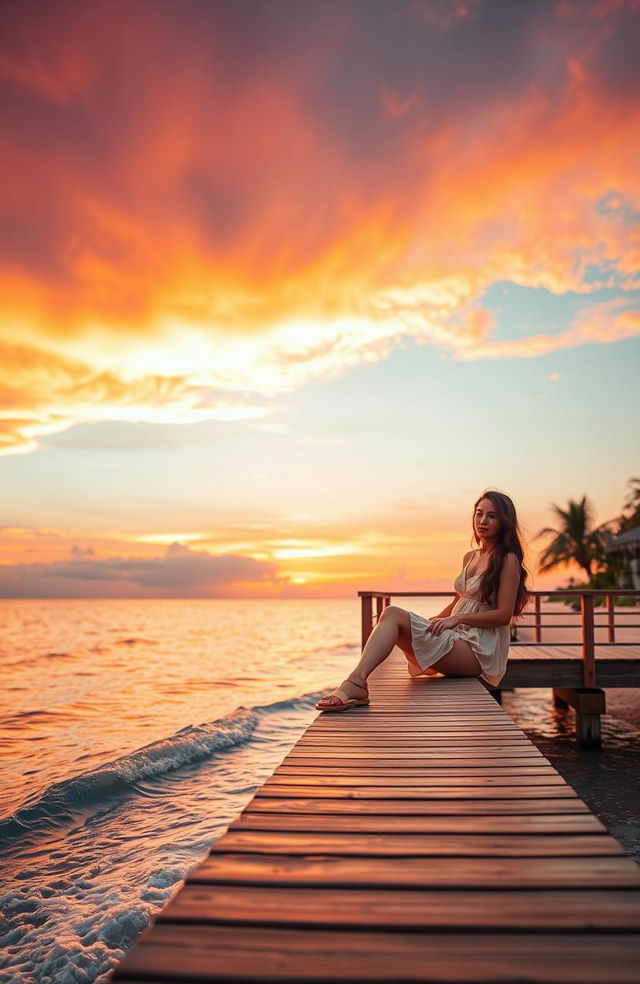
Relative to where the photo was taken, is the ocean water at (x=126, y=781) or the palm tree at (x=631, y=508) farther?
the palm tree at (x=631, y=508)

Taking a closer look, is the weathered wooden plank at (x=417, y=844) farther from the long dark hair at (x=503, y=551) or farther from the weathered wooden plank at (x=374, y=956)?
the long dark hair at (x=503, y=551)

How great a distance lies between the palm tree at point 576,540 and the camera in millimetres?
38594

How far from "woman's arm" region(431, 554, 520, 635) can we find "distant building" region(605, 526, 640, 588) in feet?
74.6

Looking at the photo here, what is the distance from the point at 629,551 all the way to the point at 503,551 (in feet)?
82.7

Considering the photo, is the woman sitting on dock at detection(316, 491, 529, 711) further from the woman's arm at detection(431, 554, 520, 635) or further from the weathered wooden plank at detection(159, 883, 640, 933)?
the weathered wooden plank at detection(159, 883, 640, 933)

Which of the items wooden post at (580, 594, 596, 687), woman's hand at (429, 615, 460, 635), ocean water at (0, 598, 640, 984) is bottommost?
ocean water at (0, 598, 640, 984)

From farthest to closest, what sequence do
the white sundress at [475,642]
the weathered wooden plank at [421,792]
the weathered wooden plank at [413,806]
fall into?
the white sundress at [475,642] < the weathered wooden plank at [421,792] < the weathered wooden plank at [413,806]

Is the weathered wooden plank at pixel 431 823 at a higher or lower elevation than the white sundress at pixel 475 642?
lower

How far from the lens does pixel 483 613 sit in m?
5.69

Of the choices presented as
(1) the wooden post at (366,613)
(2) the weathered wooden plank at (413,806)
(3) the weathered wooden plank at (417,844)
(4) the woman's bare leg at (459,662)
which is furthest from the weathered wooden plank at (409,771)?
(1) the wooden post at (366,613)

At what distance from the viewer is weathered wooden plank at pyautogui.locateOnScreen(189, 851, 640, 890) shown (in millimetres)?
1910

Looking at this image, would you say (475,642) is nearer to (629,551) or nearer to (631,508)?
(629,551)

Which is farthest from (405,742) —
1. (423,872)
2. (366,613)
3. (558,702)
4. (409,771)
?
(558,702)

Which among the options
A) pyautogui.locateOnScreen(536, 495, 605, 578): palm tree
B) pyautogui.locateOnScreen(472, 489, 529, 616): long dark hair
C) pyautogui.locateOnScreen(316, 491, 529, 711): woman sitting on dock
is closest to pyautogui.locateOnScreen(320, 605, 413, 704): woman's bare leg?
pyautogui.locateOnScreen(316, 491, 529, 711): woman sitting on dock
